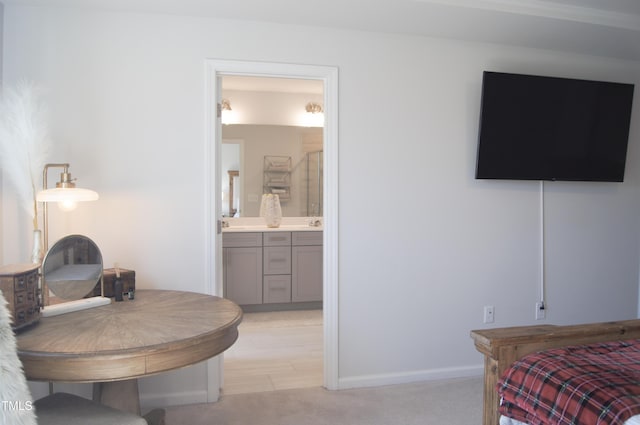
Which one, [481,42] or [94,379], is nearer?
[94,379]

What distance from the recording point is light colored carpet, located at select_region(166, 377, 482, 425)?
2553mm

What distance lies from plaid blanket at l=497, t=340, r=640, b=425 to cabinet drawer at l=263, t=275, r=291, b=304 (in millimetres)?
3411

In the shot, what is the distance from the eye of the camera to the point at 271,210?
204 inches

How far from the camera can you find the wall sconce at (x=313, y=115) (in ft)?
17.6

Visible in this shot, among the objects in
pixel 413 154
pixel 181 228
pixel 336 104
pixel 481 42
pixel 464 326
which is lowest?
pixel 464 326

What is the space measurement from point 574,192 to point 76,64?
11.0 ft

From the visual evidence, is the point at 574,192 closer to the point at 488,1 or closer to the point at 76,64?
the point at 488,1

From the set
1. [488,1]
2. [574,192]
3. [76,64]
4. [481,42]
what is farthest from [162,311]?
[574,192]

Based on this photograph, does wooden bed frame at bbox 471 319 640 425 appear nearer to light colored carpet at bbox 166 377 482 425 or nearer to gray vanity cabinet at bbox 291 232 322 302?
light colored carpet at bbox 166 377 482 425

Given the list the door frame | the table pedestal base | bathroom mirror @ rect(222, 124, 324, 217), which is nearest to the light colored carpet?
the door frame

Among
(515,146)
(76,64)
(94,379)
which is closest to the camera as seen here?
(94,379)

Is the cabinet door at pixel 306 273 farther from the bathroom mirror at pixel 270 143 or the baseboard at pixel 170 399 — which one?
the baseboard at pixel 170 399

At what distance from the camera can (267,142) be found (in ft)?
17.6

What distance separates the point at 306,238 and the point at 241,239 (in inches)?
26.3
